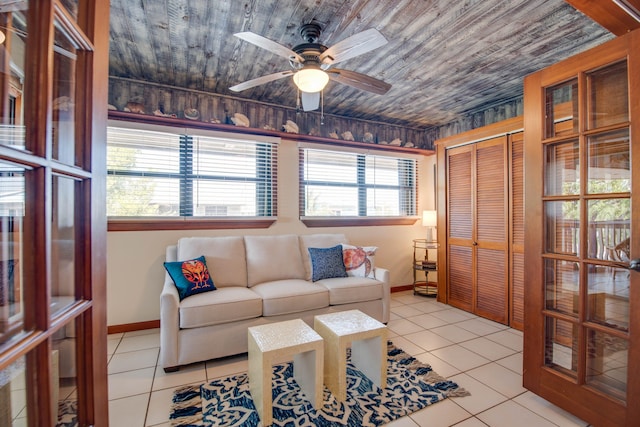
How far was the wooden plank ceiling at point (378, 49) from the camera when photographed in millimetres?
2115

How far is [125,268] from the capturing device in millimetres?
3117

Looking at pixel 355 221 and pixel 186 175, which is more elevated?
pixel 186 175

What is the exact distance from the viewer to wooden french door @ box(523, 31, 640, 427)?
157 centimetres

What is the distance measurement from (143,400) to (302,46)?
8.79 ft

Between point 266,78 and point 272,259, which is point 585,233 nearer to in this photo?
point 266,78

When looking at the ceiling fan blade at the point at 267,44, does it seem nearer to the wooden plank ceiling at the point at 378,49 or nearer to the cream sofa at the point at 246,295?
the wooden plank ceiling at the point at 378,49

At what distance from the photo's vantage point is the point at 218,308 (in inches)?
97.3

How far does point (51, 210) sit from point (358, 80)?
2.19 metres

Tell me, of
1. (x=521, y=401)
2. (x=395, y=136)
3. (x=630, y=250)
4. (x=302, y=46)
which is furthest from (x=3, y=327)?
(x=395, y=136)

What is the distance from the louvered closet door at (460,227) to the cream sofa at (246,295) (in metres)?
1.24

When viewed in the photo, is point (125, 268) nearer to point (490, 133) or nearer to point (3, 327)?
point (3, 327)

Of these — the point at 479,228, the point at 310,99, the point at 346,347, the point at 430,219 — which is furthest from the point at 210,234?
the point at 479,228

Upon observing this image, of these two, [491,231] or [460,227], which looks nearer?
[491,231]

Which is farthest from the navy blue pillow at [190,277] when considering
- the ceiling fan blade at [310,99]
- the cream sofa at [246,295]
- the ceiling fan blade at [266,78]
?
the ceiling fan blade at [310,99]
